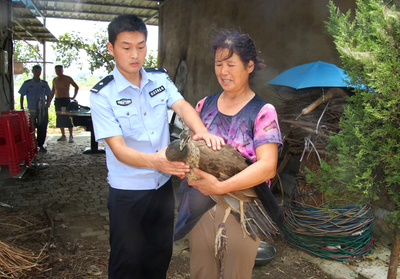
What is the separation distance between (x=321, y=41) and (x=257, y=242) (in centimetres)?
370

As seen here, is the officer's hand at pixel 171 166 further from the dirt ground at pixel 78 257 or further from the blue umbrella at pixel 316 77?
the blue umbrella at pixel 316 77

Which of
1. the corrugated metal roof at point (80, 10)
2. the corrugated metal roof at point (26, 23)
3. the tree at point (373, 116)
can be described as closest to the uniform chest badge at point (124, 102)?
the tree at point (373, 116)

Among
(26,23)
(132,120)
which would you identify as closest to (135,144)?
(132,120)

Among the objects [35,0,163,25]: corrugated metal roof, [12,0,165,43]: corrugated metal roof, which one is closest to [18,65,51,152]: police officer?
[12,0,165,43]: corrugated metal roof

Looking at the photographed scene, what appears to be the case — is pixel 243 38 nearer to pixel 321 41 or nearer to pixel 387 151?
pixel 387 151

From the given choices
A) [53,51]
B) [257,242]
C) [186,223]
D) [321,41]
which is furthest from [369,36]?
[53,51]

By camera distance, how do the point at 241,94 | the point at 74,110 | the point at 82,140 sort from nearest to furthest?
the point at 241,94 < the point at 74,110 < the point at 82,140

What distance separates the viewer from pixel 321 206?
11.7 ft

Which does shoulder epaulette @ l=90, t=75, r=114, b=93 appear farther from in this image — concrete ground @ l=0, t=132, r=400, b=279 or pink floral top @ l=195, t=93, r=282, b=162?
concrete ground @ l=0, t=132, r=400, b=279

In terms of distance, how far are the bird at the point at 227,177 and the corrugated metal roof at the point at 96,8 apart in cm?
1031

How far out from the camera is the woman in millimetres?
1744

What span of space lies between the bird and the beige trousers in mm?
44

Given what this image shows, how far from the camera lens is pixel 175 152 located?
5.38ft

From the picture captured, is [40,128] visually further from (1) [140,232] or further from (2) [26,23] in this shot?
(1) [140,232]
